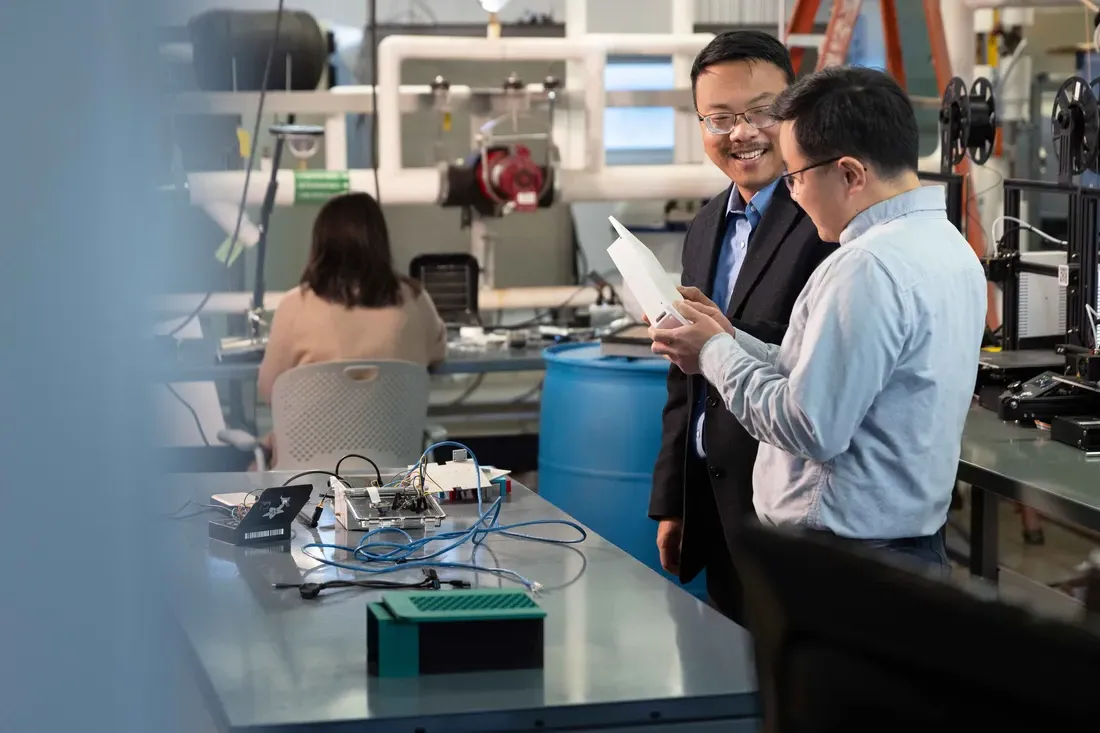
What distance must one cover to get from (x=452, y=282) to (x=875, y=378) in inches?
120

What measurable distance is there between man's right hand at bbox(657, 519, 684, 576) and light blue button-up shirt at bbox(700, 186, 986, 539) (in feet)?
1.79

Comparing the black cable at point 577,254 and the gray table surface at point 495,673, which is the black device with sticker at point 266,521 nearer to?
the gray table surface at point 495,673

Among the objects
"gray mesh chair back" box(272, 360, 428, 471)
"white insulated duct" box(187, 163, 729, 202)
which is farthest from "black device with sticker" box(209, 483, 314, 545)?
"white insulated duct" box(187, 163, 729, 202)

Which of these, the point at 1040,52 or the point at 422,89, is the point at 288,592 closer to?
the point at 422,89

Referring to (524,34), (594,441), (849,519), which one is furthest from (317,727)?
(524,34)

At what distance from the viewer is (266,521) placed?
1.92 metres

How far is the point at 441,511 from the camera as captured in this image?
79.2 inches

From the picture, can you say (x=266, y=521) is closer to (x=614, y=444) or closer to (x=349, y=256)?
(x=614, y=444)

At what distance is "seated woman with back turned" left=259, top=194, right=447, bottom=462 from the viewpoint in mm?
3402

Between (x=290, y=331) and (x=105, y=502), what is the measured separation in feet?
10.3

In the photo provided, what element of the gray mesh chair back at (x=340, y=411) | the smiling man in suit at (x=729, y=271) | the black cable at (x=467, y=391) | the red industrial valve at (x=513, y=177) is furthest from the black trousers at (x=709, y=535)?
the black cable at (x=467, y=391)

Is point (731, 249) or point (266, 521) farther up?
point (731, 249)

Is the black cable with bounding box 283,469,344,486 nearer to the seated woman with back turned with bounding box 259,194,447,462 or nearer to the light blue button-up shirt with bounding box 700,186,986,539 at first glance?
the light blue button-up shirt with bounding box 700,186,986,539

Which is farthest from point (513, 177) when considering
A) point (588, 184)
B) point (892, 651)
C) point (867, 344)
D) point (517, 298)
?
point (892, 651)
